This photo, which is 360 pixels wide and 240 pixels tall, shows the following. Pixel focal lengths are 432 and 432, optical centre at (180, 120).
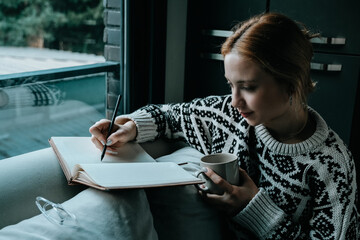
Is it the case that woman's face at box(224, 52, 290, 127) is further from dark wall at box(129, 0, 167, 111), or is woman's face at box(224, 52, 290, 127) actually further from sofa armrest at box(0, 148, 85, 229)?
dark wall at box(129, 0, 167, 111)

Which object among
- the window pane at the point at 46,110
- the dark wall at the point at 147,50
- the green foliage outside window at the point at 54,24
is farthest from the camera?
the dark wall at the point at 147,50

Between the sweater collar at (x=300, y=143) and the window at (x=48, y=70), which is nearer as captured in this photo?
the sweater collar at (x=300, y=143)

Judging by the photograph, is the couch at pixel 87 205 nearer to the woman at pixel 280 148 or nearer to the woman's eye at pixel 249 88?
the woman at pixel 280 148

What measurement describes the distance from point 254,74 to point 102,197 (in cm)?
47

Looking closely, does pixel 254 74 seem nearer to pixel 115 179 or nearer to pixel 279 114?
pixel 279 114

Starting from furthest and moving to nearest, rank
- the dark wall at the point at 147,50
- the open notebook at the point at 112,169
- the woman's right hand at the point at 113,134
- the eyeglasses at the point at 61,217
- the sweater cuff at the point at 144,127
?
the dark wall at the point at 147,50 → the sweater cuff at the point at 144,127 → the woman's right hand at the point at 113,134 → the open notebook at the point at 112,169 → the eyeglasses at the point at 61,217

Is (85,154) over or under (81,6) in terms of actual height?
under

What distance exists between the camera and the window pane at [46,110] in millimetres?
1816

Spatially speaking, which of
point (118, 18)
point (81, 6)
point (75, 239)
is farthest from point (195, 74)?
point (75, 239)

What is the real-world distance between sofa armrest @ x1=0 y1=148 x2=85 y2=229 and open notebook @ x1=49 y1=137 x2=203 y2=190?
4 centimetres

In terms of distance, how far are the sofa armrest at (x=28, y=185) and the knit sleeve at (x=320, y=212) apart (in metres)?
0.47

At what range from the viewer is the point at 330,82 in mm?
1844

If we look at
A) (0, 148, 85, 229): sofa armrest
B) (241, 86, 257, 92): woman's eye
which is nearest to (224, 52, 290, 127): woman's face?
(241, 86, 257, 92): woman's eye

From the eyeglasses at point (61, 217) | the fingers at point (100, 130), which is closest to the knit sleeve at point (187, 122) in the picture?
the fingers at point (100, 130)
